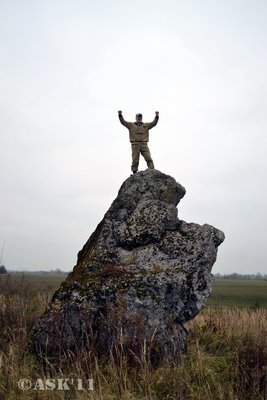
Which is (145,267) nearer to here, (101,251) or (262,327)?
(101,251)

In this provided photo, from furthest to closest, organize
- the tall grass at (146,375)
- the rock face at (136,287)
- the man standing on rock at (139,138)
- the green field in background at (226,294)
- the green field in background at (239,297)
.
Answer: the green field in background at (239,297), the green field in background at (226,294), the man standing on rock at (139,138), the rock face at (136,287), the tall grass at (146,375)

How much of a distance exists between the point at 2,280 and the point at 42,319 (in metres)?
6.48

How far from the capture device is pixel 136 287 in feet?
21.2

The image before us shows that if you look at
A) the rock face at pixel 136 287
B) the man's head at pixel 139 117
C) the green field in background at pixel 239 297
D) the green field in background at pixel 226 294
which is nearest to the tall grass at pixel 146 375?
the rock face at pixel 136 287

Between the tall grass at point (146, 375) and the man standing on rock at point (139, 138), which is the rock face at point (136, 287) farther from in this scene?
the man standing on rock at point (139, 138)

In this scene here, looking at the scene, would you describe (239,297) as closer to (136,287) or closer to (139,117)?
(139,117)

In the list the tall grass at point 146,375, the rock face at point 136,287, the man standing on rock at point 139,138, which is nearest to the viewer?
the tall grass at point 146,375

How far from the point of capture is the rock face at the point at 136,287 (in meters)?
5.95

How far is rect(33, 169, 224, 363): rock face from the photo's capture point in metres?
5.95

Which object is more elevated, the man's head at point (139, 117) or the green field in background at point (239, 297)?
the man's head at point (139, 117)

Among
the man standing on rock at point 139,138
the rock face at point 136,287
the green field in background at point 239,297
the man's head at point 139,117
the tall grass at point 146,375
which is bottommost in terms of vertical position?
the green field in background at point 239,297

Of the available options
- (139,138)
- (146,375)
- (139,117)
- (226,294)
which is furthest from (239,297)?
(146,375)

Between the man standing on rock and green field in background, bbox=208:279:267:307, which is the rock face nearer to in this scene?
the man standing on rock

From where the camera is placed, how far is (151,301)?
6324mm
